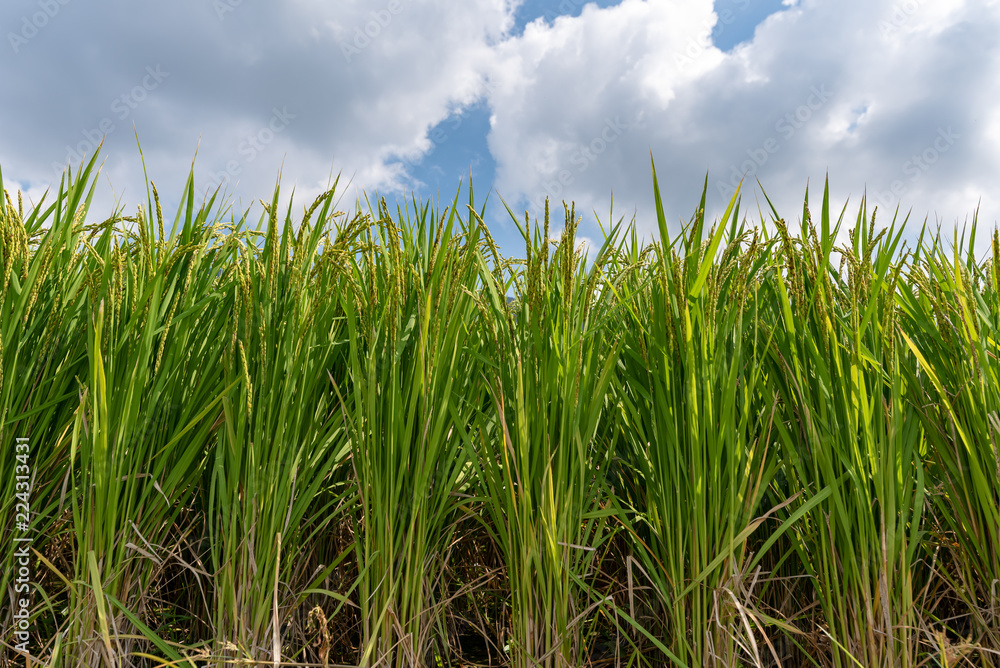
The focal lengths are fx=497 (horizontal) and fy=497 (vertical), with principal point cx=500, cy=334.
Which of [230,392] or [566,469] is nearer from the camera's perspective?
[566,469]

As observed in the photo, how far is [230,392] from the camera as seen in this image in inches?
64.3

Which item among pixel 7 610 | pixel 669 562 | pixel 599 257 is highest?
pixel 599 257

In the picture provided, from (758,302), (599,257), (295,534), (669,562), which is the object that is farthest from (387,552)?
(758,302)

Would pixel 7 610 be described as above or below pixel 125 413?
below

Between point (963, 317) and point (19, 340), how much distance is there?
3177mm

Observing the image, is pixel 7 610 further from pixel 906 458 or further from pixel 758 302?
pixel 906 458

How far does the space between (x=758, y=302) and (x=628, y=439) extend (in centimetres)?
66

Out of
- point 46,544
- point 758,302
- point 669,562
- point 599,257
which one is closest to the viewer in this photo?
point 669,562

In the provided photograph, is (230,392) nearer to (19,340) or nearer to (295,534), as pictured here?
(295,534)

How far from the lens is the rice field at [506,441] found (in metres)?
1.48

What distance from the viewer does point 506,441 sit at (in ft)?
4.98

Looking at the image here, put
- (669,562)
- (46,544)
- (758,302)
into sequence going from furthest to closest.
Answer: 1. (46,544)
2. (758,302)
3. (669,562)

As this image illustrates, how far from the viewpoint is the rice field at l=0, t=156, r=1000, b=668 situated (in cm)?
148

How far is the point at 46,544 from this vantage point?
188 centimetres
